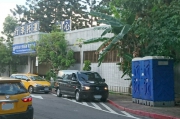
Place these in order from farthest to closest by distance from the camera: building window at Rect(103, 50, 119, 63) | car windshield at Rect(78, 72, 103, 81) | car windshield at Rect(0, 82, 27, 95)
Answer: building window at Rect(103, 50, 119, 63)
car windshield at Rect(78, 72, 103, 81)
car windshield at Rect(0, 82, 27, 95)

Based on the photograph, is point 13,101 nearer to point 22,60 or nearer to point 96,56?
point 96,56

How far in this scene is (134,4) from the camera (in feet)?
51.0

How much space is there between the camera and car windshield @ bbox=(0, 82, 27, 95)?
8039mm

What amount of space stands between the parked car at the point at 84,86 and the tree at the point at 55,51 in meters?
7.43

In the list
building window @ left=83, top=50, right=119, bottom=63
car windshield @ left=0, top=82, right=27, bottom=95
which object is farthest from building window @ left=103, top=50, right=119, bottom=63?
car windshield @ left=0, top=82, right=27, bottom=95

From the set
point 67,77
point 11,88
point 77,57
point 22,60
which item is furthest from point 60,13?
point 11,88

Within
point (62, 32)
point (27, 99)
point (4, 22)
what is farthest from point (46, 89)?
point (4, 22)

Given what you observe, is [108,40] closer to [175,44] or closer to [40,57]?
[175,44]

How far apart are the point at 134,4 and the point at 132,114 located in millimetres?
6274

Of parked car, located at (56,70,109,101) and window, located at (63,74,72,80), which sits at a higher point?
window, located at (63,74,72,80)

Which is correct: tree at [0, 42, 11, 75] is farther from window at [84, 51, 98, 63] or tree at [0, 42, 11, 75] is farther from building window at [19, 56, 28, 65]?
window at [84, 51, 98, 63]

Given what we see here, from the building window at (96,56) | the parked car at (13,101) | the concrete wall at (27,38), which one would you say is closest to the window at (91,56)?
the building window at (96,56)

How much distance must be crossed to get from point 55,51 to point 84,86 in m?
11.1

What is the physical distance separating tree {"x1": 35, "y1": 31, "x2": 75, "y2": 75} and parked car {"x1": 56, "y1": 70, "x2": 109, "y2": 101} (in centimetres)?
743
